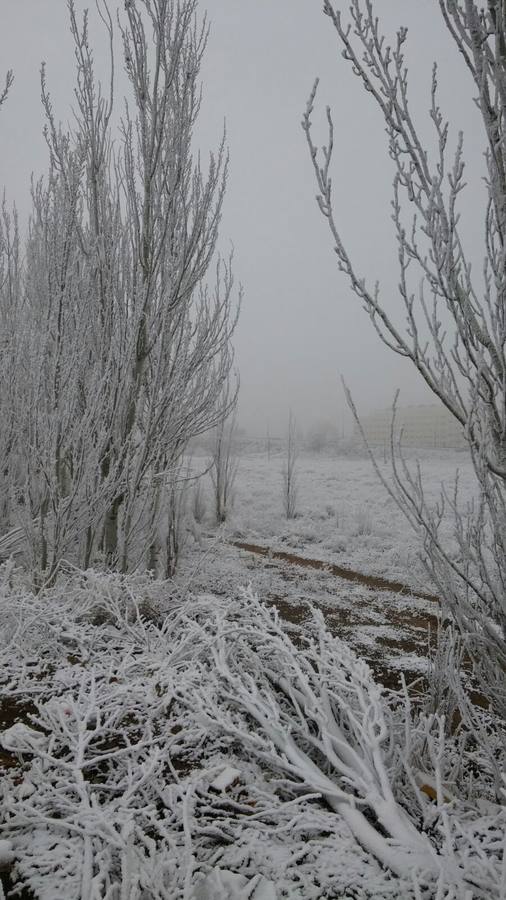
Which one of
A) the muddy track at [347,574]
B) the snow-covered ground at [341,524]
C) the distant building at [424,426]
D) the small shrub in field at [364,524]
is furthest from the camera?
the distant building at [424,426]

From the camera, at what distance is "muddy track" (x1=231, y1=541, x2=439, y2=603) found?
6.71m

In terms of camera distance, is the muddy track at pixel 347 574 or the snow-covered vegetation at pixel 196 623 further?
the muddy track at pixel 347 574

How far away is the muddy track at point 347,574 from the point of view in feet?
22.0

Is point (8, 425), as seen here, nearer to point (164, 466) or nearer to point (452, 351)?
point (164, 466)

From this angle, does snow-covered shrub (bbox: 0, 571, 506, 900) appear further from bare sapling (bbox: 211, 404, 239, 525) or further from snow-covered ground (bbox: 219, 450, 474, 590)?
bare sapling (bbox: 211, 404, 239, 525)

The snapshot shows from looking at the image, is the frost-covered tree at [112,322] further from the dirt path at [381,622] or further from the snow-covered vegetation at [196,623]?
the dirt path at [381,622]

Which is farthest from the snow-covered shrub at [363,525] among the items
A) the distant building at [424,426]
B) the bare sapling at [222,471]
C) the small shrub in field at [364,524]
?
the distant building at [424,426]

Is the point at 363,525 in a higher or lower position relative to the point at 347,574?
higher

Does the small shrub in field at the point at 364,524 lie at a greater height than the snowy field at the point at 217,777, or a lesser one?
lesser

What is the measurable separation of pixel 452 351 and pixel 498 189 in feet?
1.99

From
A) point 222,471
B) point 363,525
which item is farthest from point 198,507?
point 363,525

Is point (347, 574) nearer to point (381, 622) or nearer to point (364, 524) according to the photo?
point (381, 622)

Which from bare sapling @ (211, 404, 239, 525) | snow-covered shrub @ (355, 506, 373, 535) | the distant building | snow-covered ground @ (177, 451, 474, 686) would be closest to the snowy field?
snow-covered ground @ (177, 451, 474, 686)

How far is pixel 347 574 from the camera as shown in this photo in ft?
25.1
